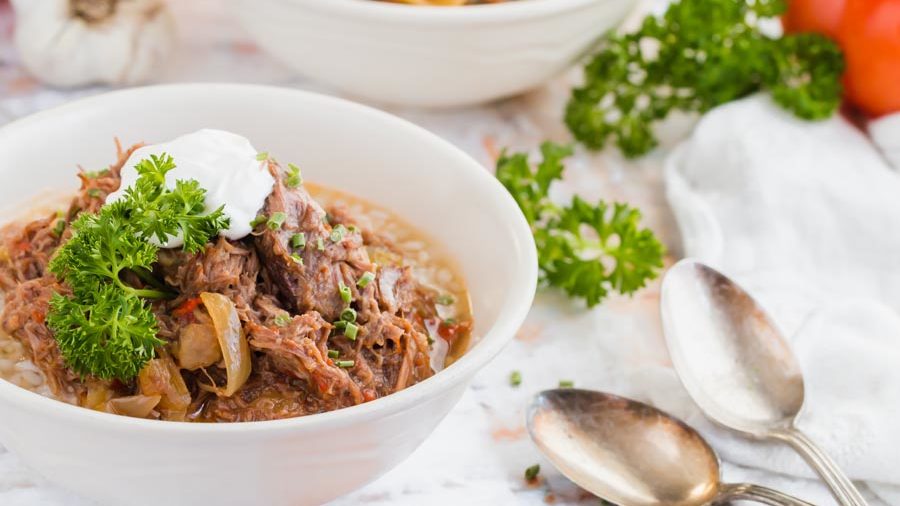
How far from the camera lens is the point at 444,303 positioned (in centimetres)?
304

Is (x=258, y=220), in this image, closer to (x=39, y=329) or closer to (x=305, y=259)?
Result: (x=305, y=259)

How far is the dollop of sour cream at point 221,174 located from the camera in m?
2.55

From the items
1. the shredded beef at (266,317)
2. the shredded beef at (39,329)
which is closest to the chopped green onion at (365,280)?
the shredded beef at (266,317)

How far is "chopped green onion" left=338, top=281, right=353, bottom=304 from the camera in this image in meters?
2.66

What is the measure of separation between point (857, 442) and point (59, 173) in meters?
2.34

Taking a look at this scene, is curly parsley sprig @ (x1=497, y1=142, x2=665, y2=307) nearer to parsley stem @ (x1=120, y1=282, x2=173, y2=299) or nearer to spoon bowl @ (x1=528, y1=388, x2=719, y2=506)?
spoon bowl @ (x1=528, y1=388, x2=719, y2=506)

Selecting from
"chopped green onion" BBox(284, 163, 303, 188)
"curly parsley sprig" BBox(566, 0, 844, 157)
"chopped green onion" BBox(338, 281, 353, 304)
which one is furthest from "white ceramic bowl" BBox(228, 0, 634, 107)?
"chopped green onion" BBox(338, 281, 353, 304)

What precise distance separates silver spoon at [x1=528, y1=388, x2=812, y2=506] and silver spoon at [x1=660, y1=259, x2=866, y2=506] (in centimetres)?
20

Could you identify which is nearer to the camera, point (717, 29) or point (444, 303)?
point (444, 303)

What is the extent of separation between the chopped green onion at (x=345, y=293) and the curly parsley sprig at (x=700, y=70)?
1967mm

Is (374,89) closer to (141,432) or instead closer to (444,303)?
(444,303)

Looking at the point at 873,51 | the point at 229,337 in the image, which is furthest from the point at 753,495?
the point at 873,51

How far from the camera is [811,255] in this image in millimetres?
3934

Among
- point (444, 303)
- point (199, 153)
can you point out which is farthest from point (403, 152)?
point (199, 153)
